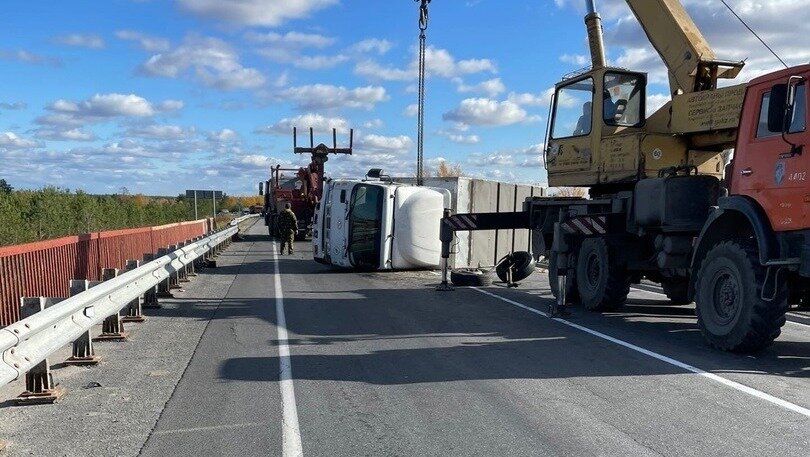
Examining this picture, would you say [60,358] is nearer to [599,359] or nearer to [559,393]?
[559,393]

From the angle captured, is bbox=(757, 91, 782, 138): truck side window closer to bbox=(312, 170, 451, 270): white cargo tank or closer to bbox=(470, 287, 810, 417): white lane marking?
bbox=(470, 287, 810, 417): white lane marking

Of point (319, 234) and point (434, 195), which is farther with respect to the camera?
point (319, 234)

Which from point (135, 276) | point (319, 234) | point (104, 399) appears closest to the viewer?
point (104, 399)

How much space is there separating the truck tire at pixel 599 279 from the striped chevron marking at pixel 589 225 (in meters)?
0.53

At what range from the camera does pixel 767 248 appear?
23.1ft

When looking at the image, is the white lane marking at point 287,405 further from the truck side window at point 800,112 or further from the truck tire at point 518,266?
the truck tire at point 518,266

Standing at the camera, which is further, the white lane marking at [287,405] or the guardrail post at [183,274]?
the guardrail post at [183,274]

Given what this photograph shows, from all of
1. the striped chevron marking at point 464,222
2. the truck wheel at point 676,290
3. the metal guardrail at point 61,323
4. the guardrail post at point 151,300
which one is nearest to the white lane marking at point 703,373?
the truck wheel at point 676,290

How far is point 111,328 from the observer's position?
8469mm

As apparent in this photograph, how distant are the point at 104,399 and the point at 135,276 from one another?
3348mm

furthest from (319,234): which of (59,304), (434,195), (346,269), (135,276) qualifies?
(59,304)

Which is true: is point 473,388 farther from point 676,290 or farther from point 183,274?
point 183,274

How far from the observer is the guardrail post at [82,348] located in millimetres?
7004

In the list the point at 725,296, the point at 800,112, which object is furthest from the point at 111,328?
the point at 800,112
